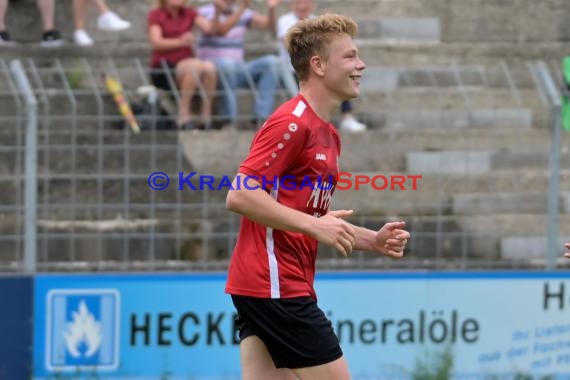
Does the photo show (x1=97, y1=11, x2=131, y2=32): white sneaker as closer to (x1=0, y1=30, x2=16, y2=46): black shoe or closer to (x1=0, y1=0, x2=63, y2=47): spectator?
(x1=0, y1=0, x2=63, y2=47): spectator

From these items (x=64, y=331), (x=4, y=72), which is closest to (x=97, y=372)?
(x=64, y=331)

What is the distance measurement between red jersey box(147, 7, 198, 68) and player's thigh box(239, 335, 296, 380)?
14.1ft

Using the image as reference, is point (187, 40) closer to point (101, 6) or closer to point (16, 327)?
point (101, 6)

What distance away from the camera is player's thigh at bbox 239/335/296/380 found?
16.4ft

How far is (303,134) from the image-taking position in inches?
186

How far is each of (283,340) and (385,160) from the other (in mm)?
3515

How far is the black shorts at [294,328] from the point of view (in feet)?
15.9

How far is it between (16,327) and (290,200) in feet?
10.4

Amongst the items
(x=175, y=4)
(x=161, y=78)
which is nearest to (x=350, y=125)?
(x=161, y=78)

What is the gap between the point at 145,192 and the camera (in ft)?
25.4

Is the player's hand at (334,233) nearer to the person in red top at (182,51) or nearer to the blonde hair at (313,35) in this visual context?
the blonde hair at (313,35)

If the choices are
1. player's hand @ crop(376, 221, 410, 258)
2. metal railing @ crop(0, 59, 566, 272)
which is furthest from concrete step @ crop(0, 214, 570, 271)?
player's hand @ crop(376, 221, 410, 258)

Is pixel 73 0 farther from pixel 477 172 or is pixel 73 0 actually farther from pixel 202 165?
pixel 477 172

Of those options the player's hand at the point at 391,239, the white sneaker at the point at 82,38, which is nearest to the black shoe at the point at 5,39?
the white sneaker at the point at 82,38
